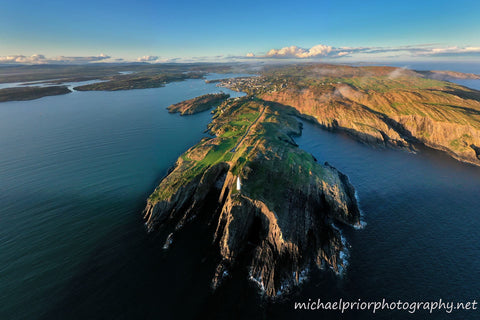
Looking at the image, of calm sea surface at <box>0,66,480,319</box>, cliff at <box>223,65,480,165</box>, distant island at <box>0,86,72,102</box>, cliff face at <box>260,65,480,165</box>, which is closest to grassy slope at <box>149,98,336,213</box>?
calm sea surface at <box>0,66,480,319</box>

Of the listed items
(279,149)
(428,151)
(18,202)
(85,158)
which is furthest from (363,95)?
(18,202)

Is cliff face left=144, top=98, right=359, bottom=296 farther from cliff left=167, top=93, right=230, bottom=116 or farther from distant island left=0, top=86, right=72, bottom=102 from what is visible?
distant island left=0, top=86, right=72, bottom=102

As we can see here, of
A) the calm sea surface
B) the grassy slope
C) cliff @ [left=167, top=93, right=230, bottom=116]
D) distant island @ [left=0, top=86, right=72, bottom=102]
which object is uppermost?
distant island @ [left=0, top=86, right=72, bottom=102]

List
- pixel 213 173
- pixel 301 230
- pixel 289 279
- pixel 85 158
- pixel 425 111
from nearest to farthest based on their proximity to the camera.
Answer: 1. pixel 289 279
2. pixel 301 230
3. pixel 213 173
4. pixel 85 158
5. pixel 425 111

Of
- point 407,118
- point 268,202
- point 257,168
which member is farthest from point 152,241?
point 407,118

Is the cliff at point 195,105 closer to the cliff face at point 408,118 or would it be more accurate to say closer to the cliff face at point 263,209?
the cliff face at point 408,118

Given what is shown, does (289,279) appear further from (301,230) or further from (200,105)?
(200,105)

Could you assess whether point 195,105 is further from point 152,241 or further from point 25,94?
point 25,94
